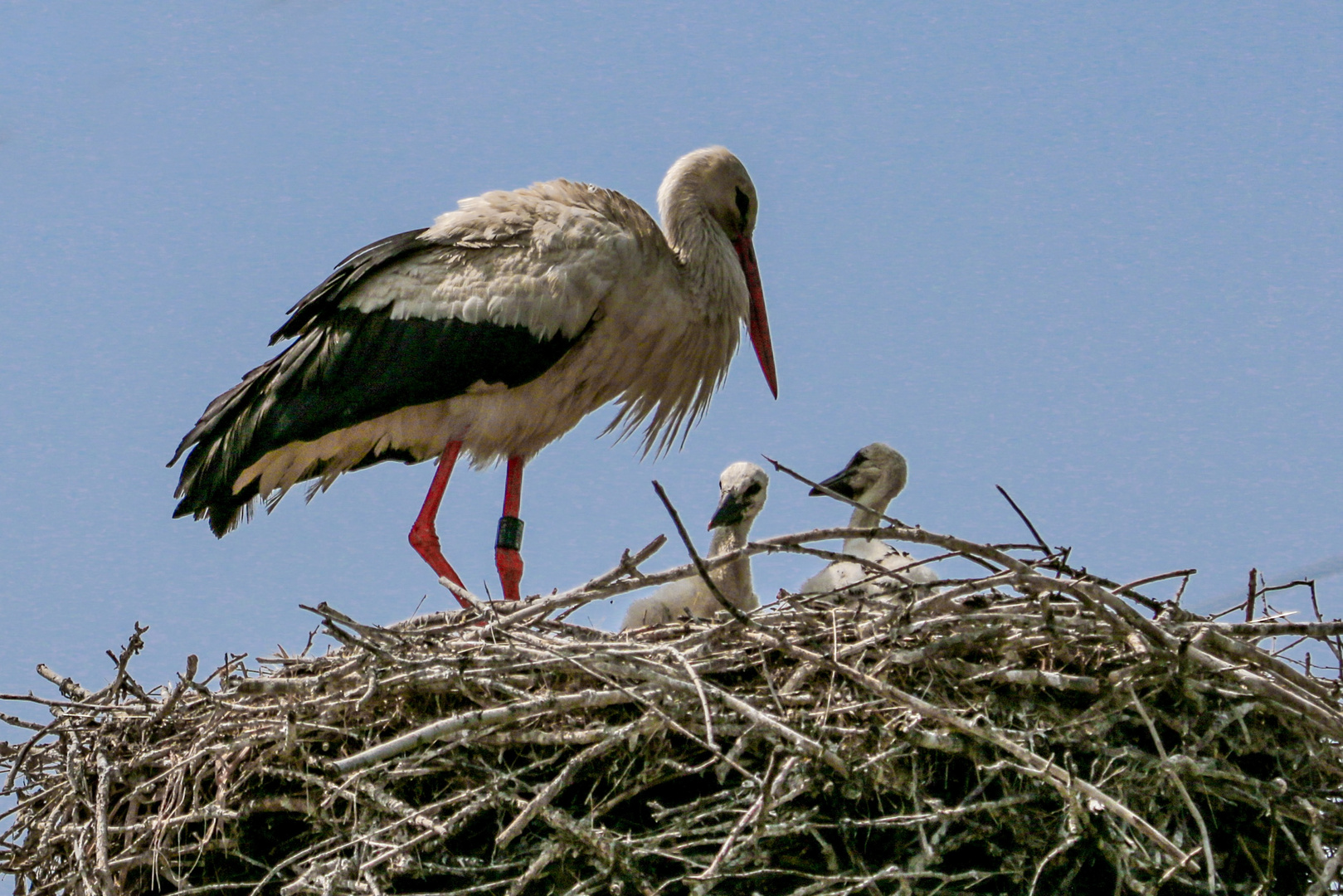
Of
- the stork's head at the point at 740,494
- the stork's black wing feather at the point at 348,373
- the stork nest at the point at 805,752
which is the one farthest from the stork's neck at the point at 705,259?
the stork nest at the point at 805,752

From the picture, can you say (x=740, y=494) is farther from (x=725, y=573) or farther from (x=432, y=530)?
(x=432, y=530)

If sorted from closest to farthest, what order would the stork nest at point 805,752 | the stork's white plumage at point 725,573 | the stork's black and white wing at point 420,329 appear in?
the stork nest at point 805,752 → the stork's white plumage at point 725,573 → the stork's black and white wing at point 420,329

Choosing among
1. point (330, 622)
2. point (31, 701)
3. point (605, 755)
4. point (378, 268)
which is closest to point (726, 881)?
point (605, 755)

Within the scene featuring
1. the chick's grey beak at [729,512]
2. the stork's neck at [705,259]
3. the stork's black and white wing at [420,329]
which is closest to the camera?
the chick's grey beak at [729,512]

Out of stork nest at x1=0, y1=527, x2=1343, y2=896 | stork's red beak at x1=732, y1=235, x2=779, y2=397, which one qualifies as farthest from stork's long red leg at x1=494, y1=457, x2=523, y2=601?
stork nest at x1=0, y1=527, x2=1343, y2=896

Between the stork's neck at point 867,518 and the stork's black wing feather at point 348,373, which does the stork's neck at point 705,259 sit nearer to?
the stork's black wing feather at point 348,373

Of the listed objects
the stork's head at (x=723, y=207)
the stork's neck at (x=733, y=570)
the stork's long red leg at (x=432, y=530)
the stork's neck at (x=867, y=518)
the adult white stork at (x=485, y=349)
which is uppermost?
the stork's head at (x=723, y=207)

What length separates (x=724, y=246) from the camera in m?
5.24

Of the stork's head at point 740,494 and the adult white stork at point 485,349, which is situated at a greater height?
the adult white stork at point 485,349

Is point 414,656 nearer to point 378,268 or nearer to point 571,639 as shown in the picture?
point 571,639

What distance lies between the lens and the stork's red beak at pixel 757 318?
5406mm

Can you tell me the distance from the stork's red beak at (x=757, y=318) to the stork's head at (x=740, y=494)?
82 cm

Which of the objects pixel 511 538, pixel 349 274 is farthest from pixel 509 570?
pixel 349 274

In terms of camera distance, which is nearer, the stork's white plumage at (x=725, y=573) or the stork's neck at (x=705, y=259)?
the stork's white plumage at (x=725, y=573)
